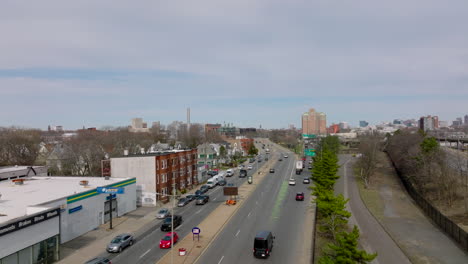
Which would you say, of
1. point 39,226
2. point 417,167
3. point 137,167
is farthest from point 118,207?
point 417,167

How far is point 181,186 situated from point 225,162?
175 feet

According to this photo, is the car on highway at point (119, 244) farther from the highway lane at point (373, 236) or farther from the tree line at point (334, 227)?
the highway lane at point (373, 236)

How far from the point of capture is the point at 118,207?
1843 inches

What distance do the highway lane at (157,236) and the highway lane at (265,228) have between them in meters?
4.34

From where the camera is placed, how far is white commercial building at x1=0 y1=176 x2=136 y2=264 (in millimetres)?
27781

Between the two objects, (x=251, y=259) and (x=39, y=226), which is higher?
(x=39, y=226)

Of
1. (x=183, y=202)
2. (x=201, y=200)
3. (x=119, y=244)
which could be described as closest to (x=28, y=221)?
(x=119, y=244)

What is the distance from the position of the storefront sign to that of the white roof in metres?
1.28

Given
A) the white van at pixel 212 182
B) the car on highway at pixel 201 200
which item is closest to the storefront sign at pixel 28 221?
the car on highway at pixel 201 200

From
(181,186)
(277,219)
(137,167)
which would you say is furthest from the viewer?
(181,186)

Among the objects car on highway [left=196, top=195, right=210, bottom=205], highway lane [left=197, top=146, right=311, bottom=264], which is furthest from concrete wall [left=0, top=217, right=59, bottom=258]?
car on highway [left=196, top=195, right=210, bottom=205]

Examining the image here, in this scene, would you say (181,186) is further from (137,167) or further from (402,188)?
(402,188)

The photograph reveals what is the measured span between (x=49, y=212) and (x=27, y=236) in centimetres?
281

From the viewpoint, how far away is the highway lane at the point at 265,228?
31.0 metres
